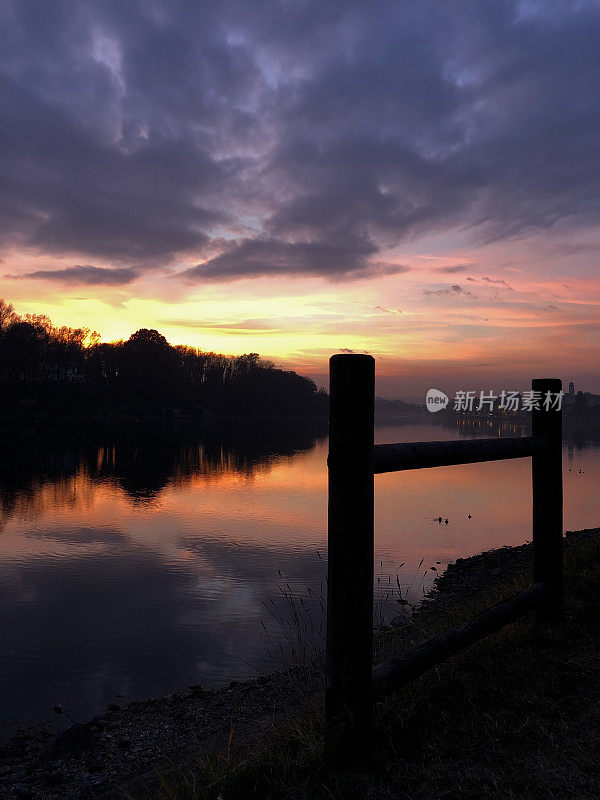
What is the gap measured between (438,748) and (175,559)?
55.4ft

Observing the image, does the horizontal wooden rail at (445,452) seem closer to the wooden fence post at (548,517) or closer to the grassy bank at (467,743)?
the wooden fence post at (548,517)

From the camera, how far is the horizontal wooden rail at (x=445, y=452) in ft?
11.1

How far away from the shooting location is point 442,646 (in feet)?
12.5

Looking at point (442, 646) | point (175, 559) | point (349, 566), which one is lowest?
point (175, 559)

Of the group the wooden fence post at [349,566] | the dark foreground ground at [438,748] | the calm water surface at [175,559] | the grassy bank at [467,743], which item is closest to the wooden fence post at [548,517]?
the dark foreground ground at [438,748]

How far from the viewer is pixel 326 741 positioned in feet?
10.5

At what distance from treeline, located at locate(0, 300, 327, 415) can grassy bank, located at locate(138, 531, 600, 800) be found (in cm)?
10890

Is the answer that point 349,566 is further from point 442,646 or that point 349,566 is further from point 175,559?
point 175,559

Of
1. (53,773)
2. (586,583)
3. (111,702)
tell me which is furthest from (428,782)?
(111,702)

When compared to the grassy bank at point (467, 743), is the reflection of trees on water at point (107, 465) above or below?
below

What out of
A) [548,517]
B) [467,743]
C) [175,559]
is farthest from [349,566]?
[175,559]

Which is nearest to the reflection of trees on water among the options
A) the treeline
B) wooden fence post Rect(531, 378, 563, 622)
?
wooden fence post Rect(531, 378, 563, 622)

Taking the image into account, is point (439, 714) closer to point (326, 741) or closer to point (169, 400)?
point (326, 741)

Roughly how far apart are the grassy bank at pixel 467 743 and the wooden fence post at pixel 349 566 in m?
0.21
